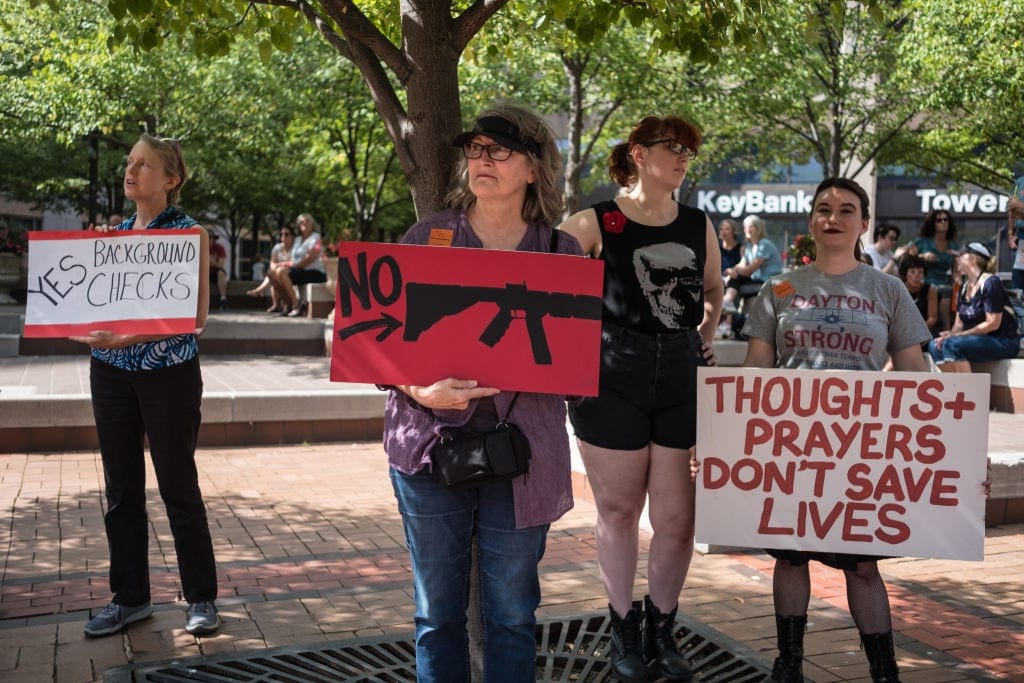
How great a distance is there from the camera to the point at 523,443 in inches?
113

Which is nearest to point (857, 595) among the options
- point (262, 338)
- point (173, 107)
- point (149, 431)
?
point (149, 431)

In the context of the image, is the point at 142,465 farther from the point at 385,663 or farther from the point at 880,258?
the point at 880,258

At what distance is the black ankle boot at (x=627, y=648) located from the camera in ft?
12.7

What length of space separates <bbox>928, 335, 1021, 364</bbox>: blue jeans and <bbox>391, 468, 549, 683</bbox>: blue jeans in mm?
8708

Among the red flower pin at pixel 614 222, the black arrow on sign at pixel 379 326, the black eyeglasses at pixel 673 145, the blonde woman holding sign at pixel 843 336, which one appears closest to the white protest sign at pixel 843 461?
the blonde woman holding sign at pixel 843 336

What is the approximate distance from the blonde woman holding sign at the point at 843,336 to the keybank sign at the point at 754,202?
3593 cm

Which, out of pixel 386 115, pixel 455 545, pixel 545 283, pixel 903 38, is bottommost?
pixel 455 545

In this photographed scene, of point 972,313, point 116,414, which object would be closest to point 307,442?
point 116,414

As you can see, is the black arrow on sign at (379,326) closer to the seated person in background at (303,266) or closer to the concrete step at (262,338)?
the concrete step at (262,338)

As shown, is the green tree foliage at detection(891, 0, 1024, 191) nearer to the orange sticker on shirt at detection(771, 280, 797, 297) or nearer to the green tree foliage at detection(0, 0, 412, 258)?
the green tree foliage at detection(0, 0, 412, 258)

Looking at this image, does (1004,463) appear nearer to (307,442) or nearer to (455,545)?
(455,545)

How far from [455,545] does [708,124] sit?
21783mm

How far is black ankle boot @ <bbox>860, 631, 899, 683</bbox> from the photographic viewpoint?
376cm

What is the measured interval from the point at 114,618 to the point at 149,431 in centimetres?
79
